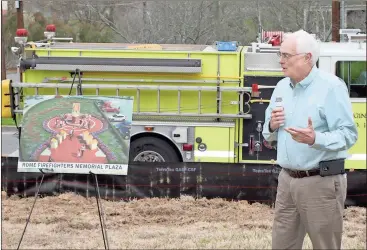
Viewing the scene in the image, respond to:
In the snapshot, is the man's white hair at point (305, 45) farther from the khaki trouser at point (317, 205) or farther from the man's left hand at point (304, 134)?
the khaki trouser at point (317, 205)

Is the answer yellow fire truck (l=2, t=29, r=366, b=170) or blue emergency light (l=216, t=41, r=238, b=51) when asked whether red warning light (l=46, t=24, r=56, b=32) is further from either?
blue emergency light (l=216, t=41, r=238, b=51)

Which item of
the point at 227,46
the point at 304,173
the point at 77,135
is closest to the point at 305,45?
the point at 304,173

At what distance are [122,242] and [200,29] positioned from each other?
6.42 feet

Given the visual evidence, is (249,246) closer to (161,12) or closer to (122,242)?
(122,242)

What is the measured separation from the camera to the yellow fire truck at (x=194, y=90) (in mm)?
8922

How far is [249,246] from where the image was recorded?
625 centimetres

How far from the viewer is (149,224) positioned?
737 centimetres

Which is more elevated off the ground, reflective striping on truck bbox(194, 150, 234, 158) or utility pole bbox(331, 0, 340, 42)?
utility pole bbox(331, 0, 340, 42)

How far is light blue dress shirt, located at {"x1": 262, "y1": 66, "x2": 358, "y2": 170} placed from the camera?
13.2ft

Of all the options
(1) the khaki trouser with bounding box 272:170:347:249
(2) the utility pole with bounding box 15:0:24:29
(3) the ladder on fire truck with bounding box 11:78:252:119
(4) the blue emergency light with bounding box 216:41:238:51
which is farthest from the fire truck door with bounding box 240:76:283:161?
(1) the khaki trouser with bounding box 272:170:347:249

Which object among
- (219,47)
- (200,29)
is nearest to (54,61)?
(219,47)

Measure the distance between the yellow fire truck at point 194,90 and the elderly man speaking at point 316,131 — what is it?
4.72 meters

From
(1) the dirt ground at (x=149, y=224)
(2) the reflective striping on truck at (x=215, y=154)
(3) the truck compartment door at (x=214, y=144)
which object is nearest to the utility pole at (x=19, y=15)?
(1) the dirt ground at (x=149, y=224)

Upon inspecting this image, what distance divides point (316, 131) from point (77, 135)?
258 centimetres
